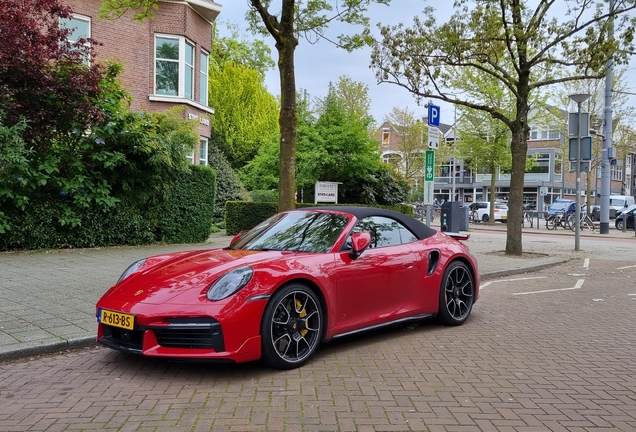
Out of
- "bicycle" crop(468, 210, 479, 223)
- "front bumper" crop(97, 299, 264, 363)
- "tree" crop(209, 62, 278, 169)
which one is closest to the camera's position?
"front bumper" crop(97, 299, 264, 363)

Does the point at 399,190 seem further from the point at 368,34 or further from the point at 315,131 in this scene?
the point at 368,34

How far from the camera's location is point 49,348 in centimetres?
472

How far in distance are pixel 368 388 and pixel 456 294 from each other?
244 centimetres

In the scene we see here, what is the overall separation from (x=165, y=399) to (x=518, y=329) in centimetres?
395

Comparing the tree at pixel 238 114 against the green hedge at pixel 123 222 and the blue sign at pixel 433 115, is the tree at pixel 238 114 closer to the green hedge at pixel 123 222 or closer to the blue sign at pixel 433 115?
the green hedge at pixel 123 222

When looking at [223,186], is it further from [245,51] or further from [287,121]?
[245,51]

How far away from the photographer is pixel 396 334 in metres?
5.54

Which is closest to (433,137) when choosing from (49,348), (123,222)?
(123,222)

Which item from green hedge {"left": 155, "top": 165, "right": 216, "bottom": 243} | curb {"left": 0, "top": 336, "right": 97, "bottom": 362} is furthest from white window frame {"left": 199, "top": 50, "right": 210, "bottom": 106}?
curb {"left": 0, "top": 336, "right": 97, "bottom": 362}

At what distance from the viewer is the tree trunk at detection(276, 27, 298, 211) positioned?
28.9 ft

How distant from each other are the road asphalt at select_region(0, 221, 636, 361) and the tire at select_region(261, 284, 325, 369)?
6.49 ft

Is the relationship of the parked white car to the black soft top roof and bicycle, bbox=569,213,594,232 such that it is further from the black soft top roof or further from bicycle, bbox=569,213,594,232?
the black soft top roof

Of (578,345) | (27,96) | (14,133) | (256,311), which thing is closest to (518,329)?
(578,345)

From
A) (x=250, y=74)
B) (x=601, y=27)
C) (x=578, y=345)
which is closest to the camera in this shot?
(x=578, y=345)
